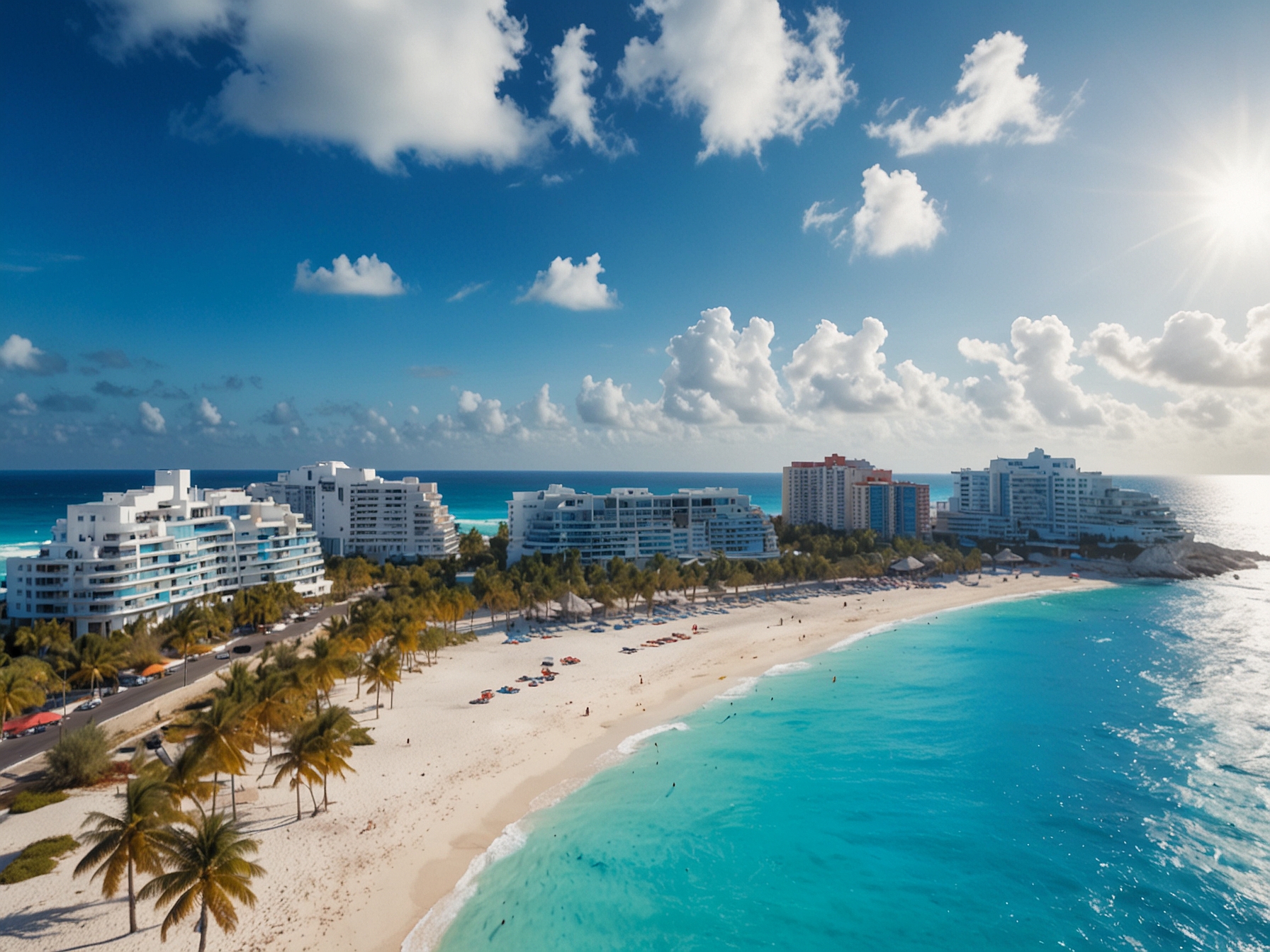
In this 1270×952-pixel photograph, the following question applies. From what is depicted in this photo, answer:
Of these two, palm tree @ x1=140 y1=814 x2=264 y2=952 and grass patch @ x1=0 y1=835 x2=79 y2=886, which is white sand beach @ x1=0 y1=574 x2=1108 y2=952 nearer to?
grass patch @ x1=0 y1=835 x2=79 y2=886

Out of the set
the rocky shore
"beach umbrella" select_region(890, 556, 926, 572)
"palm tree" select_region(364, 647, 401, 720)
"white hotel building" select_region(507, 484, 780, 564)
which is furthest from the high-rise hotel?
"palm tree" select_region(364, 647, 401, 720)

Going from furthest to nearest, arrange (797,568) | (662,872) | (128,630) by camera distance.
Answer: (797,568), (128,630), (662,872)

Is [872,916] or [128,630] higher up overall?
[128,630]

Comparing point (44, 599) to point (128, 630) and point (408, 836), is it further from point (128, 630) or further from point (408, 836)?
point (408, 836)

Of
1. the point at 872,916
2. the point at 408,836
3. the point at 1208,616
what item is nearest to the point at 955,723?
the point at 872,916

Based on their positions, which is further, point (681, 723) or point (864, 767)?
point (681, 723)

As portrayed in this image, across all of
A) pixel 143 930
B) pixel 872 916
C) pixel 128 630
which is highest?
pixel 128 630

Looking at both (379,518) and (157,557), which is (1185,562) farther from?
(157,557)
